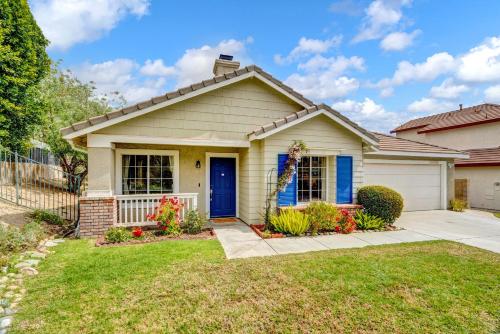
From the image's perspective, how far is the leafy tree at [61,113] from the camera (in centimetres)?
1330

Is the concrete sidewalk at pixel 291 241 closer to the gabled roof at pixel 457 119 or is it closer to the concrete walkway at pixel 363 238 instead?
the concrete walkway at pixel 363 238

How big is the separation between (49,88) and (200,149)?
11.4 m

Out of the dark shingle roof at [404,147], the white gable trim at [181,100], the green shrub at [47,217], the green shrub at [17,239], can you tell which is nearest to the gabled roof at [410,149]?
the dark shingle roof at [404,147]

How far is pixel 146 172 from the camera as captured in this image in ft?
29.3

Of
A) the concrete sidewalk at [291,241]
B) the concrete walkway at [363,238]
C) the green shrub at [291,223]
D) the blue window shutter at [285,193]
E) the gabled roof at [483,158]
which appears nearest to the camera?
the concrete sidewalk at [291,241]

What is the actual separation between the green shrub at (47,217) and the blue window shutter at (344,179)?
939 centimetres

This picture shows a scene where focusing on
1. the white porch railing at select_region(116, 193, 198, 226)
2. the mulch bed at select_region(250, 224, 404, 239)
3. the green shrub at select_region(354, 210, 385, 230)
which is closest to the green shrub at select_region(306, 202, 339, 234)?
the mulch bed at select_region(250, 224, 404, 239)

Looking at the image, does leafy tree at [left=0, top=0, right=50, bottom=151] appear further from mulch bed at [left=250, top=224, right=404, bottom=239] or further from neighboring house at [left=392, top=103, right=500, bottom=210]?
neighboring house at [left=392, top=103, right=500, bottom=210]

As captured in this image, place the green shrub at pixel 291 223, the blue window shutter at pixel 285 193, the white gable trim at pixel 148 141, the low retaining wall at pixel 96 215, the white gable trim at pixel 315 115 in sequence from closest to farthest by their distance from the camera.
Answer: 1. the low retaining wall at pixel 96 215
2. the white gable trim at pixel 148 141
3. the green shrub at pixel 291 223
4. the white gable trim at pixel 315 115
5. the blue window shutter at pixel 285 193

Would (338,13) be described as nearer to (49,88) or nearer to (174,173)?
(174,173)

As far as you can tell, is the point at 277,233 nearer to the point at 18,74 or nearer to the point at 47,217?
the point at 47,217

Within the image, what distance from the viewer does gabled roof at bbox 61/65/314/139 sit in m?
7.04

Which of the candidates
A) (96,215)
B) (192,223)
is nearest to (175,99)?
(192,223)

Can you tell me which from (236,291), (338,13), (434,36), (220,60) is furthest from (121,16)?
(434,36)
